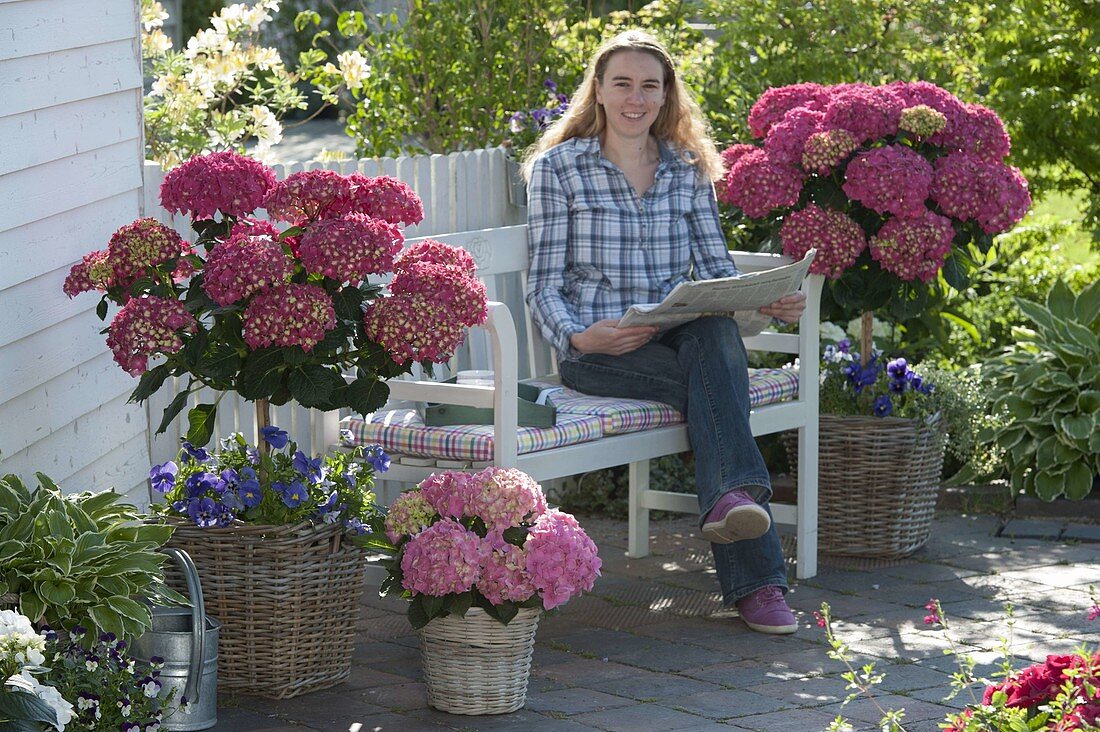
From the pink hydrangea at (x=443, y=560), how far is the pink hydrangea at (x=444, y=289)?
0.45m

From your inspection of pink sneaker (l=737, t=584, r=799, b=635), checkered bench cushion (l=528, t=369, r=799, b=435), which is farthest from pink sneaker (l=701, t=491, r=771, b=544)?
checkered bench cushion (l=528, t=369, r=799, b=435)

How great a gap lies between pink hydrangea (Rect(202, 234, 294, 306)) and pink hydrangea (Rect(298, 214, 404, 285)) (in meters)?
0.06

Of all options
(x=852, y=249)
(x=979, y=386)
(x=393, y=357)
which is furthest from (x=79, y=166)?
(x=979, y=386)

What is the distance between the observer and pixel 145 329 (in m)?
3.21

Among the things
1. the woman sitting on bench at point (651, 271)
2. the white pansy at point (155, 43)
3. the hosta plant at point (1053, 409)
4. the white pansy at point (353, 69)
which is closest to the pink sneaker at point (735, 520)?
the woman sitting on bench at point (651, 271)

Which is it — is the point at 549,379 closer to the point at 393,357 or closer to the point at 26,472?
the point at 393,357

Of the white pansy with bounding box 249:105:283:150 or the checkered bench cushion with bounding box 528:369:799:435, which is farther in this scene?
the white pansy with bounding box 249:105:283:150

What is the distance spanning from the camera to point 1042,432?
528 centimetres

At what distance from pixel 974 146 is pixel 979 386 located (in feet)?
3.21

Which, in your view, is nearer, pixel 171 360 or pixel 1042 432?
pixel 171 360

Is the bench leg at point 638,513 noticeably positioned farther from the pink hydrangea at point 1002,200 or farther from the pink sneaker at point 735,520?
the pink hydrangea at point 1002,200

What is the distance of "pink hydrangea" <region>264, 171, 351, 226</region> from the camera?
11.1 ft

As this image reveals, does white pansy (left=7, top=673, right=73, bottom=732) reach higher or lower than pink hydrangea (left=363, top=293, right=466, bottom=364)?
lower

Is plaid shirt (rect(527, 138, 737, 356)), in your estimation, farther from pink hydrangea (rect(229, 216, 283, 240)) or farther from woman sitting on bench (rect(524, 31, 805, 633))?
pink hydrangea (rect(229, 216, 283, 240))
